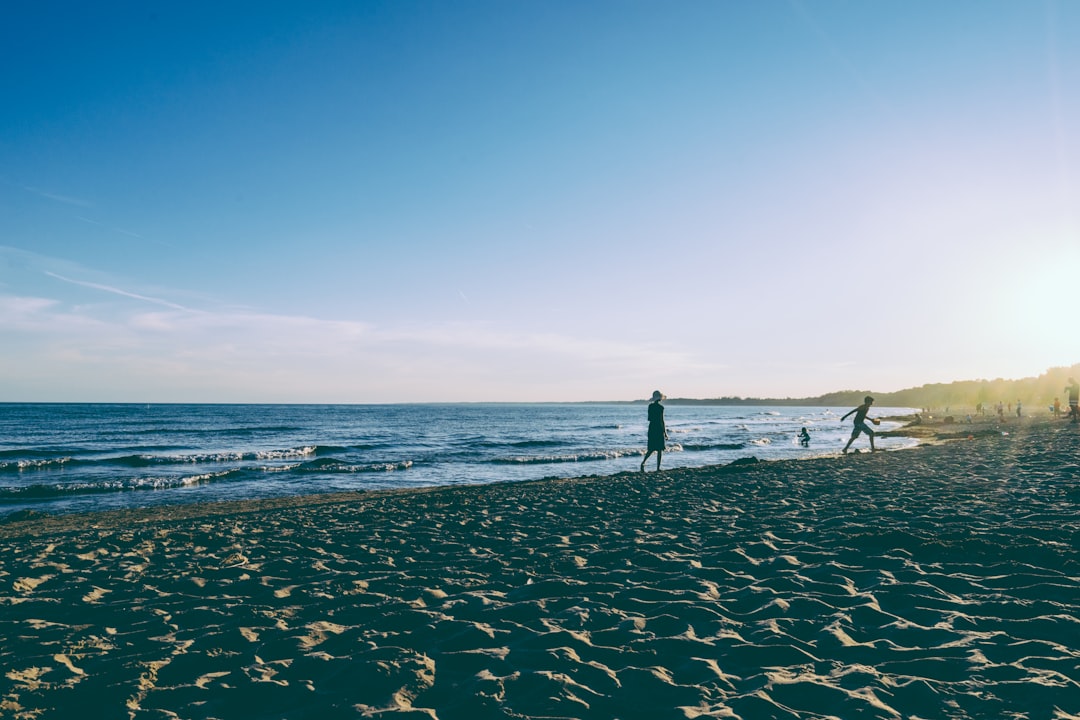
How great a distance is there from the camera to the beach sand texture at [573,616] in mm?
3590

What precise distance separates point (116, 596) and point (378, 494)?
9.53 meters

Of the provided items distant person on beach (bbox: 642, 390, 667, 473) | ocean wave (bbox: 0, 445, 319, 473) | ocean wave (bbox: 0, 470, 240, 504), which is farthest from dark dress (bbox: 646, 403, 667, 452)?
ocean wave (bbox: 0, 445, 319, 473)

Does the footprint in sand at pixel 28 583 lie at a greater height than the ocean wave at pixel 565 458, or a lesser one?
greater

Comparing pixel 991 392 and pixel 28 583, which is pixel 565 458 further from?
pixel 991 392

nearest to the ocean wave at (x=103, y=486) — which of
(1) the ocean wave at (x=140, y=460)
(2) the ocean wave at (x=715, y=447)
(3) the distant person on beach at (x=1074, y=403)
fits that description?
(1) the ocean wave at (x=140, y=460)

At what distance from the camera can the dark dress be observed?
16.8 metres

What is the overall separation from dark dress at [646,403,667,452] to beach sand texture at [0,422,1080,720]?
7.00 metres

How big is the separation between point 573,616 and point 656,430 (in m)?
12.5

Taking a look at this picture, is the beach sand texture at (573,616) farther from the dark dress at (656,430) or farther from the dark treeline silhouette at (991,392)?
the dark treeline silhouette at (991,392)

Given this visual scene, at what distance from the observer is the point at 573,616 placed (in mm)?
4996

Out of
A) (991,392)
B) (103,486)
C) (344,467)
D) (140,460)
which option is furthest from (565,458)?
(991,392)

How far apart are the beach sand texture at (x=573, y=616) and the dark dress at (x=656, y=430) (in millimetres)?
7003

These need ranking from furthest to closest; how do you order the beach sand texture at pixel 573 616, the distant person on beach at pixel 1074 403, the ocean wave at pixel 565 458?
the distant person on beach at pixel 1074 403
the ocean wave at pixel 565 458
the beach sand texture at pixel 573 616

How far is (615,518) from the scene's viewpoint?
31.5 feet
